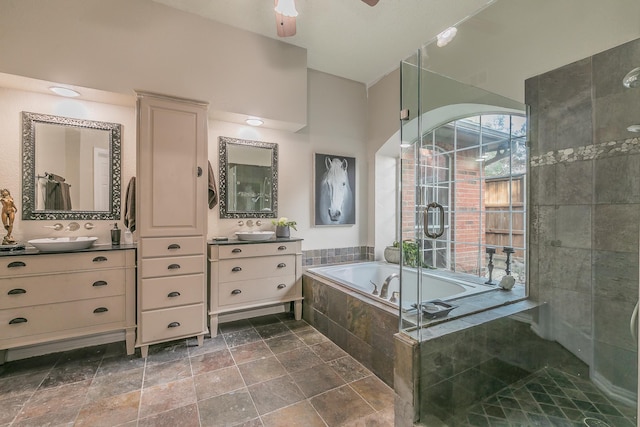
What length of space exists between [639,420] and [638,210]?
105 cm

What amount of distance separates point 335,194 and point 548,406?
272cm

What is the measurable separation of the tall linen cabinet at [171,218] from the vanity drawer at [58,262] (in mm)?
216

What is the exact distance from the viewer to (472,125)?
8.25 ft

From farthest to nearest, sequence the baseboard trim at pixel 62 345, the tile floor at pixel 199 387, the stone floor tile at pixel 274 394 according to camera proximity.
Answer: the baseboard trim at pixel 62 345 < the stone floor tile at pixel 274 394 < the tile floor at pixel 199 387

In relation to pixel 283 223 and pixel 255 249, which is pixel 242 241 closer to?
pixel 255 249

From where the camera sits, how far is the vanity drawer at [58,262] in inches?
78.1

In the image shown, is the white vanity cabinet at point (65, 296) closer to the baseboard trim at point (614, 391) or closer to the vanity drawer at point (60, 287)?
the vanity drawer at point (60, 287)

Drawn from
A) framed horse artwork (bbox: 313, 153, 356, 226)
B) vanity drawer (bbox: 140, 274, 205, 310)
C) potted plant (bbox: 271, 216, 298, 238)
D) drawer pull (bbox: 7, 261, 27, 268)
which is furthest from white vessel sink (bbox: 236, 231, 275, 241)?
drawer pull (bbox: 7, 261, 27, 268)

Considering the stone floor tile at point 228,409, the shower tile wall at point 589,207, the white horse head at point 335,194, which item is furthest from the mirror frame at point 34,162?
the shower tile wall at point 589,207

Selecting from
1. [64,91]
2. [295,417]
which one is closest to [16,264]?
[64,91]

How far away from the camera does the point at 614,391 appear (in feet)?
4.91

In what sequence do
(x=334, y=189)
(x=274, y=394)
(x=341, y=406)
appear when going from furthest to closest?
(x=334, y=189)
(x=274, y=394)
(x=341, y=406)

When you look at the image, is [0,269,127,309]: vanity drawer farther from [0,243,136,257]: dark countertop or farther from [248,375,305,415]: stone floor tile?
[248,375,305,415]: stone floor tile

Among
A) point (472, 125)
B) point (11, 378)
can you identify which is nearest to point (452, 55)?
point (472, 125)
